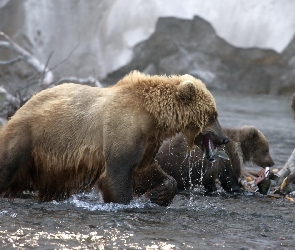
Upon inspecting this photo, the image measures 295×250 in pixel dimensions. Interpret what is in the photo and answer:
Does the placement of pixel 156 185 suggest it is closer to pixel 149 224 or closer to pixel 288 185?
pixel 149 224

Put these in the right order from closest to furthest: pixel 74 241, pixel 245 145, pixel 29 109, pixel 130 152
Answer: pixel 74 241 < pixel 130 152 < pixel 29 109 < pixel 245 145

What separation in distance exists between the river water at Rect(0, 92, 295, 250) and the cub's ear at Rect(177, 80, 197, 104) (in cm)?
99

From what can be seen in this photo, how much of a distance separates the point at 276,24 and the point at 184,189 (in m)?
11.5

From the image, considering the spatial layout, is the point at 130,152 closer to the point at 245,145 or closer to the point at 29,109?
the point at 29,109

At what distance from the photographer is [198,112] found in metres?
6.23

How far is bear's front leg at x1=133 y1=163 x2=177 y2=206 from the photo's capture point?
656cm

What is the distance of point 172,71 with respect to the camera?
1992 cm

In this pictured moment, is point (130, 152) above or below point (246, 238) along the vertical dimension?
above

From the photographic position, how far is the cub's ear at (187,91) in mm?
6152

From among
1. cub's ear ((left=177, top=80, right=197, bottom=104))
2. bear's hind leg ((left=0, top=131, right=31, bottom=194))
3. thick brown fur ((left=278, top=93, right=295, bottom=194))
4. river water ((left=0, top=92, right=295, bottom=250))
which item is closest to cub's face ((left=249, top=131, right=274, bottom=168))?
thick brown fur ((left=278, top=93, right=295, bottom=194))

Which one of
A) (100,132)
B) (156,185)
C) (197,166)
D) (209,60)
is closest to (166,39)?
(209,60)

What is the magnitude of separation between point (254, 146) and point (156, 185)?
2887 millimetres

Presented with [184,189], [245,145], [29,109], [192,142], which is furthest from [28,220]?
[245,145]

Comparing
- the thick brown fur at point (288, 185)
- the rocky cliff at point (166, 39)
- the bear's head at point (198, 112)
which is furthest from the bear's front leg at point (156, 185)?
the rocky cliff at point (166, 39)
